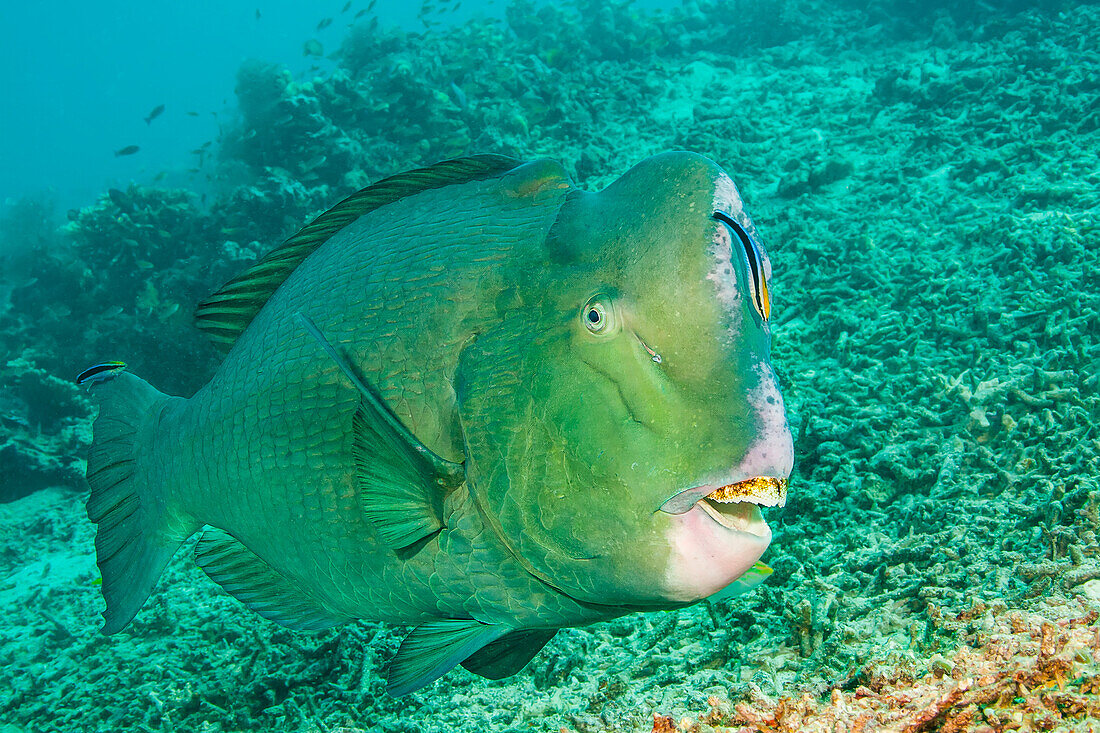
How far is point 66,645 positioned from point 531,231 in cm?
469

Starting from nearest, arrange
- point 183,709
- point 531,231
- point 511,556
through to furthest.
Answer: point 511,556 < point 531,231 < point 183,709

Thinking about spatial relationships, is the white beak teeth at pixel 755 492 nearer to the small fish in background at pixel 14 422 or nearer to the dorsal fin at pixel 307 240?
the dorsal fin at pixel 307 240

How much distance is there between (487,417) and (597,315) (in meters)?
0.35

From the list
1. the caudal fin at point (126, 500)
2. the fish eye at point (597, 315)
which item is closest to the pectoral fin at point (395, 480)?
the fish eye at point (597, 315)

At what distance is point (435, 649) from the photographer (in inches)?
64.1

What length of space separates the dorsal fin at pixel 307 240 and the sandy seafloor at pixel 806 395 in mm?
1681

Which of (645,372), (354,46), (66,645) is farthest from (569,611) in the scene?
(354,46)

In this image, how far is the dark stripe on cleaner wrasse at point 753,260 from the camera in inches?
45.5

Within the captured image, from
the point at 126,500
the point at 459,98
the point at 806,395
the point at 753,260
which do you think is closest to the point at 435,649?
the point at 753,260

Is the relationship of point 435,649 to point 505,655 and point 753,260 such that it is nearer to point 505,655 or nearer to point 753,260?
point 505,655

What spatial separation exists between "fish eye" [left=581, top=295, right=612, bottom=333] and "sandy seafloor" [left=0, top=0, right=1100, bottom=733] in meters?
1.09

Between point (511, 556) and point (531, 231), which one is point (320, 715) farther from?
point (531, 231)

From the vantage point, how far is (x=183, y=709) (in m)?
2.98

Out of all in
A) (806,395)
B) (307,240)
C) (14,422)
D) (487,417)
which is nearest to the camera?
(487,417)
